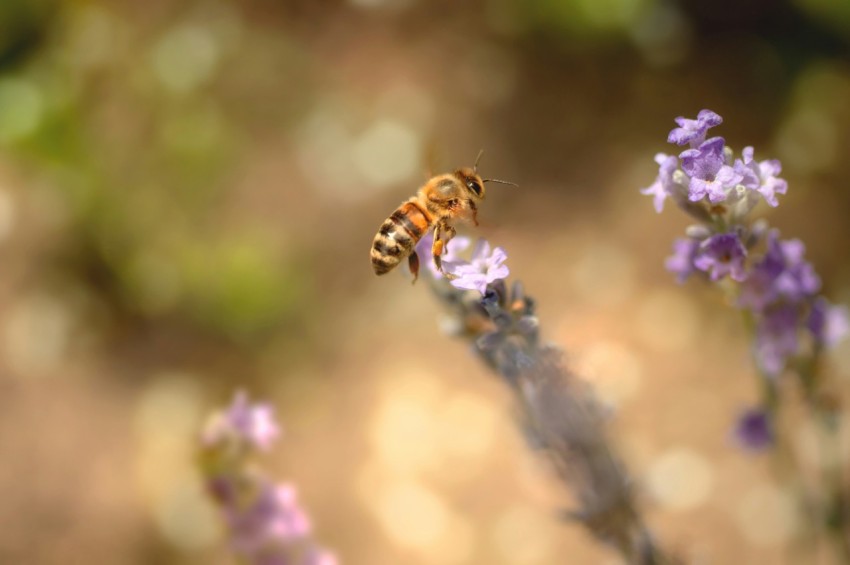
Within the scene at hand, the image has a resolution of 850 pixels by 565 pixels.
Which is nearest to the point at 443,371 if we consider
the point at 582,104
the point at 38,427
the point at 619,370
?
the point at 619,370

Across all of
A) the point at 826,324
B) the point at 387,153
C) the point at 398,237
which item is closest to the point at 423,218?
the point at 398,237

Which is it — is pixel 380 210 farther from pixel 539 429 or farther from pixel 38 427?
pixel 539 429

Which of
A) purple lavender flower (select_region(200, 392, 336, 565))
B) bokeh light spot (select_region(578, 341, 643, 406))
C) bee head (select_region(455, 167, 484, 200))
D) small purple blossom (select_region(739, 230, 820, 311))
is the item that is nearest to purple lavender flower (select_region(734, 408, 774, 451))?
small purple blossom (select_region(739, 230, 820, 311))

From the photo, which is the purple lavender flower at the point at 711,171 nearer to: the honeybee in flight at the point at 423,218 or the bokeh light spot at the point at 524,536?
the honeybee in flight at the point at 423,218

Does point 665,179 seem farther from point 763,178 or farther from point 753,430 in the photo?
point 753,430

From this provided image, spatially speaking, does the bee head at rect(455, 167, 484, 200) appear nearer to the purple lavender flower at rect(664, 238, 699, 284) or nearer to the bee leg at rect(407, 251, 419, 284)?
the bee leg at rect(407, 251, 419, 284)
